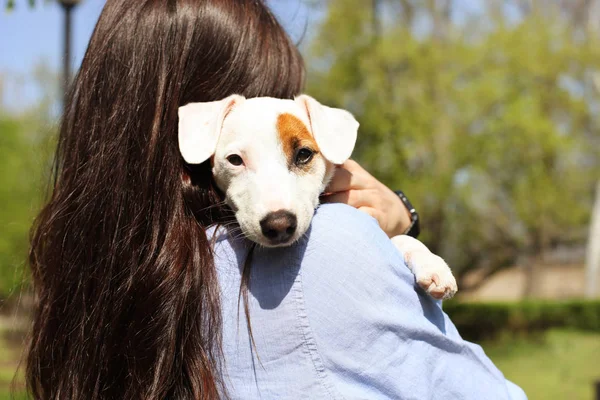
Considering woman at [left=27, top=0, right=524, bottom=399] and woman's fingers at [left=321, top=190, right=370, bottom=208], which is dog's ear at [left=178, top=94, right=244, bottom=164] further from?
woman's fingers at [left=321, top=190, right=370, bottom=208]

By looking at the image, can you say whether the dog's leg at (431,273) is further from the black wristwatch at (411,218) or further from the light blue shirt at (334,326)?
the black wristwatch at (411,218)

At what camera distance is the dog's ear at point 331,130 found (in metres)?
1.93

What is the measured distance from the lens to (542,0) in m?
19.4

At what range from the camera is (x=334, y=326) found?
1469 mm

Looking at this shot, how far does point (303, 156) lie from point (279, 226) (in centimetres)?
38

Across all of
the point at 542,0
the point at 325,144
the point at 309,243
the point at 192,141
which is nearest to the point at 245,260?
the point at 309,243

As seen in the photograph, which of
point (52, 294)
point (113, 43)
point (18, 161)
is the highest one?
point (113, 43)

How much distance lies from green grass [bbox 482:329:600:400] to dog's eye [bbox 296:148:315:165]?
27.2 feet

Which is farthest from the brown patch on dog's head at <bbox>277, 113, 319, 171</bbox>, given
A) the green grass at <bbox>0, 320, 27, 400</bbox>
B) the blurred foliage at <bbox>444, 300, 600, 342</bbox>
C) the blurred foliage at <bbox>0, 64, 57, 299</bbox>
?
the blurred foliage at <bbox>444, 300, 600, 342</bbox>

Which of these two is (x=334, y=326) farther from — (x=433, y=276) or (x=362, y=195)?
(x=362, y=195)

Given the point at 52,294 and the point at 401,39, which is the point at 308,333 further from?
the point at 401,39

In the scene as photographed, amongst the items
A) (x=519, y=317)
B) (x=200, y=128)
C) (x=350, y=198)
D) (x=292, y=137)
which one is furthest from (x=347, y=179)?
(x=519, y=317)

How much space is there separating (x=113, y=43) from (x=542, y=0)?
19902 mm

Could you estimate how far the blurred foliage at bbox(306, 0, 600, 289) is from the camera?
12.6m
